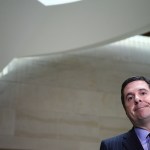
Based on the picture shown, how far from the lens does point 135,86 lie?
6.63 feet

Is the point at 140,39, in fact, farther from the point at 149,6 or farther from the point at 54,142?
the point at 54,142

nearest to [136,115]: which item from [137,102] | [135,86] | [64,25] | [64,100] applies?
[137,102]

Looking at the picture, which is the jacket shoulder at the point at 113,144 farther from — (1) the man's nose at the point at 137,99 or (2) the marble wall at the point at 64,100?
(2) the marble wall at the point at 64,100

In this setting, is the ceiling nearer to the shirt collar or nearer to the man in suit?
the man in suit

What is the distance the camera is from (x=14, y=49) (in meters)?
5.74

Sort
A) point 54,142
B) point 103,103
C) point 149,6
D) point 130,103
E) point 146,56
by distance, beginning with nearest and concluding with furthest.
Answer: point 130,103 → point 149,6 → point 54,142 → point 103,103 → point 146,56

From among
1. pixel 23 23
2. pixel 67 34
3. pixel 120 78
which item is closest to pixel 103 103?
pixel 120 78

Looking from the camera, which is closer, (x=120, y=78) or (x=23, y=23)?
(x=23, y=23)

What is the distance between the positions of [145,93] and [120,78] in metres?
4.93

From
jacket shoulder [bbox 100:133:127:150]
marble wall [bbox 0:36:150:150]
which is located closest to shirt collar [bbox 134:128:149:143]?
jacket shoulder [bbox 100:133:127:150]

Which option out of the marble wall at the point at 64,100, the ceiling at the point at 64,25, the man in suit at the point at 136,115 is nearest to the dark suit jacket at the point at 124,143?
the man in suit at the point at 136,115

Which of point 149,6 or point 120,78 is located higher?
point 149,6

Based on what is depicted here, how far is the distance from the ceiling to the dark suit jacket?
3.41 meters

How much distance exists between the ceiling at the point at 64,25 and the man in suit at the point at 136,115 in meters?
3.28
